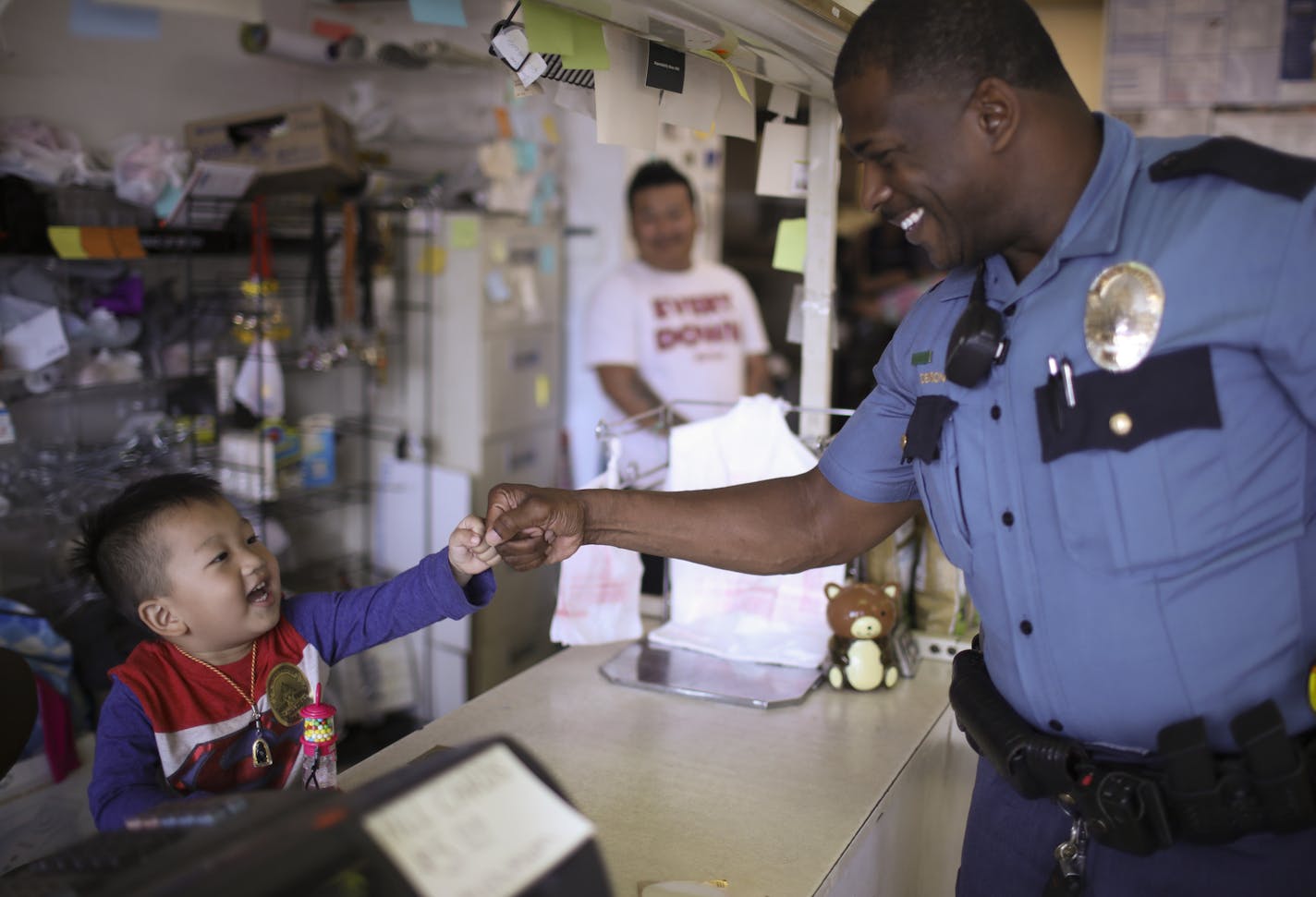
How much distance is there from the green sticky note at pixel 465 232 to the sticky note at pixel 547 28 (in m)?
2.41

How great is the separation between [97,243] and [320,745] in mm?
2023

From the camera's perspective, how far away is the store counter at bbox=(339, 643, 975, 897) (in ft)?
5.00

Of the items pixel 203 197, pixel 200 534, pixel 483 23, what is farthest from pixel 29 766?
pixel 483 23

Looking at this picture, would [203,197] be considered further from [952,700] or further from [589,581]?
[952,700]

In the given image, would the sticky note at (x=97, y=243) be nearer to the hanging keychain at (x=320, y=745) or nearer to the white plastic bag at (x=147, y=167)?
the white plastic bag at (x=147, y=167)

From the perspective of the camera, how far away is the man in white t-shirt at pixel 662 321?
3842 mm

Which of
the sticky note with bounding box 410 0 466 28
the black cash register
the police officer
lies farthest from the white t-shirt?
the black cash register

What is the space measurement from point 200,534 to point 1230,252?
145cm

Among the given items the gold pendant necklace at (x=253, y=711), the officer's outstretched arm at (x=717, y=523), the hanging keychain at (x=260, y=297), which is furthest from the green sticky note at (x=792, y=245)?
the hanging keychain at (x=260, y=297)

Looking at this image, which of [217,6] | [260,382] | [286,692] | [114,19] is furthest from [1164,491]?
[260,382]

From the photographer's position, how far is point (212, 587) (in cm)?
168

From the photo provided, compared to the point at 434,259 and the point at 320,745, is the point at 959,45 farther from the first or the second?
the point at 434,259

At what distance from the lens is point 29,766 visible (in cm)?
261

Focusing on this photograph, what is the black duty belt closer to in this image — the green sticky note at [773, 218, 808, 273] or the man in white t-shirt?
the green sticky note at [773, 218, 808, 273]
